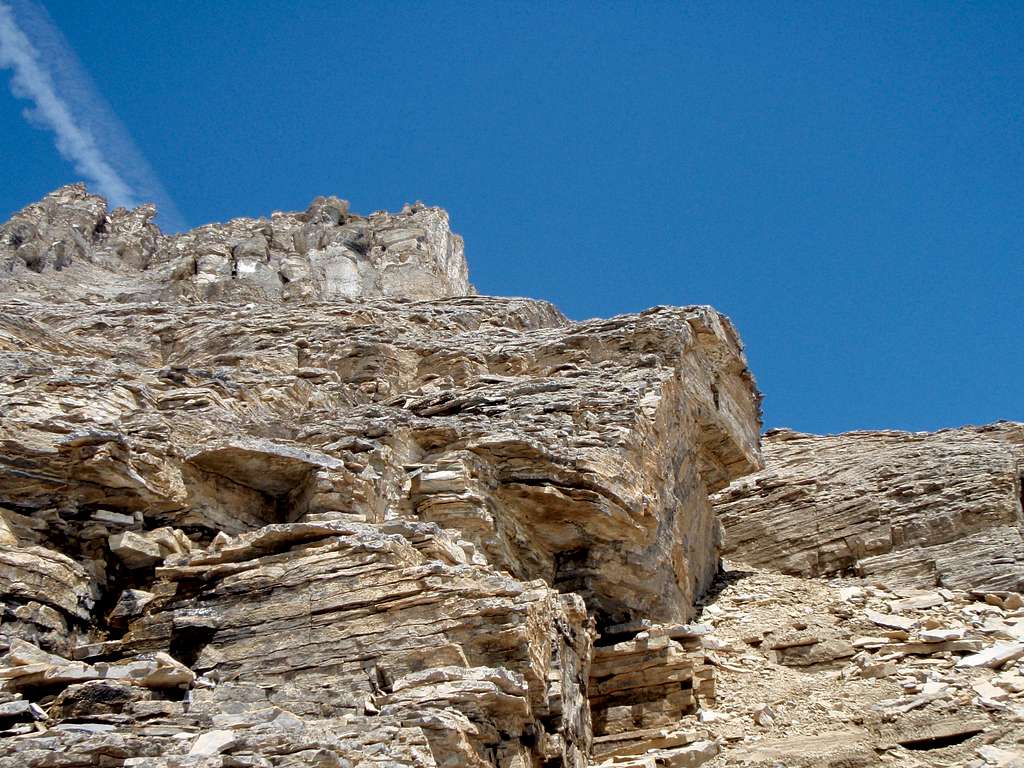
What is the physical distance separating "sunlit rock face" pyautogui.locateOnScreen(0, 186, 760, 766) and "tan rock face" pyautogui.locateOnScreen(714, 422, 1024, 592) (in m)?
3.52

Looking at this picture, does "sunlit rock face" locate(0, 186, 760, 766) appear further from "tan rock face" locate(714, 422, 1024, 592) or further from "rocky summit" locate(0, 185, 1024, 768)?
"tan rock face" locate(714, 422, 1024, 592)

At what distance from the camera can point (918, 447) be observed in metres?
38.5

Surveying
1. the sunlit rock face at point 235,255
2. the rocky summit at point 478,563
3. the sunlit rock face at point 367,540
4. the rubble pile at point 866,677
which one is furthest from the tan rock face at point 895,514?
the sunlit rock face at point 235,255

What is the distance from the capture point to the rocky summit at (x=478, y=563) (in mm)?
14477

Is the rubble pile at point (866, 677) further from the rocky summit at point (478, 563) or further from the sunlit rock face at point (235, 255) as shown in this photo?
the sunlit rock face at point (235, 255)

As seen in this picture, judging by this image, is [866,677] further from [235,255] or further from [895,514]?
[235,255]

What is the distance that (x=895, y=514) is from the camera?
111 feet

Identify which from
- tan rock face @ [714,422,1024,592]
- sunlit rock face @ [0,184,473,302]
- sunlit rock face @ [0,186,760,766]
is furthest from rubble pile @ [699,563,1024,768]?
sunlit rock face @ [0,184,473,302]

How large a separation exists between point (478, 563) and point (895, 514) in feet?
62.6

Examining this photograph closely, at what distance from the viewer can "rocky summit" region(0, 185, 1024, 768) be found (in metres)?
14.5

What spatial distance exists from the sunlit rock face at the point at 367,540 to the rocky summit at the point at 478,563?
0.06 metres

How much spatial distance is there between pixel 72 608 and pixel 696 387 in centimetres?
1781

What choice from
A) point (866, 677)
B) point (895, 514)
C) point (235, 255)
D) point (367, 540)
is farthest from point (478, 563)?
point (235, 255)

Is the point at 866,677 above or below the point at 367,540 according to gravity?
below
